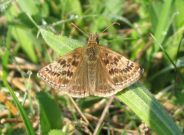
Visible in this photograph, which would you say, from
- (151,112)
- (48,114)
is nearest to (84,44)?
(48,114)

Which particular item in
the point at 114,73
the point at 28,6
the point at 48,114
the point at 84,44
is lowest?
the point at 48,114

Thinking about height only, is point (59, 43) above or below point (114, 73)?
above

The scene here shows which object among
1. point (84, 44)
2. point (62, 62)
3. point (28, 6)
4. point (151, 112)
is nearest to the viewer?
point (151, 112)

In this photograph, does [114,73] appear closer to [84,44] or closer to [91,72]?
[91,72]

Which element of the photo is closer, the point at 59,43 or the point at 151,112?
the point at 151,112

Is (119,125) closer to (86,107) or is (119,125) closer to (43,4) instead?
(86,107)

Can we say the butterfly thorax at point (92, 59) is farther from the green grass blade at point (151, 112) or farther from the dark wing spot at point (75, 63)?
the green grass blade at point (151, 112)

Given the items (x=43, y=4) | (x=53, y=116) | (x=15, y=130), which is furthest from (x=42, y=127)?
(x=43, y=4)
